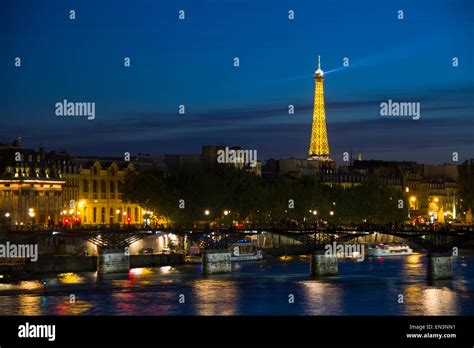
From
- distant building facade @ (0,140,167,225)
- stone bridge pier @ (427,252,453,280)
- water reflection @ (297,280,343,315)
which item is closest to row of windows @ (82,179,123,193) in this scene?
distant building facade @ (0,140,167,225)

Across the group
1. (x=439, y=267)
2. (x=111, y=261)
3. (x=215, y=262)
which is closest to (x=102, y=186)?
(x=111, y=261)

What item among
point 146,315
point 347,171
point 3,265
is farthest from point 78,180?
point 347,171

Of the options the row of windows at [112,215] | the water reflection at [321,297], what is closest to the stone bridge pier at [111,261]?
the water reflection at [321,297]

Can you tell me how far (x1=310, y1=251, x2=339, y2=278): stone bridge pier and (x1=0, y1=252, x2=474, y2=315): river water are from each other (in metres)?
0.72

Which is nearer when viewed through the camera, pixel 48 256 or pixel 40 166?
pixel 48 256

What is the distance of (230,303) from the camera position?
68.1m

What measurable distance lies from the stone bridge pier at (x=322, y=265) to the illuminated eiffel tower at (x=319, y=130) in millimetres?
98387

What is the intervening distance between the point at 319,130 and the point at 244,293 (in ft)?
386

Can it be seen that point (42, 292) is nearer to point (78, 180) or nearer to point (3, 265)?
point (3, 265)

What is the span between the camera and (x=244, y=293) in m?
72.8

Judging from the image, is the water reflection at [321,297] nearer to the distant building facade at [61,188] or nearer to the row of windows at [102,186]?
the distant building facade at [61,188]
